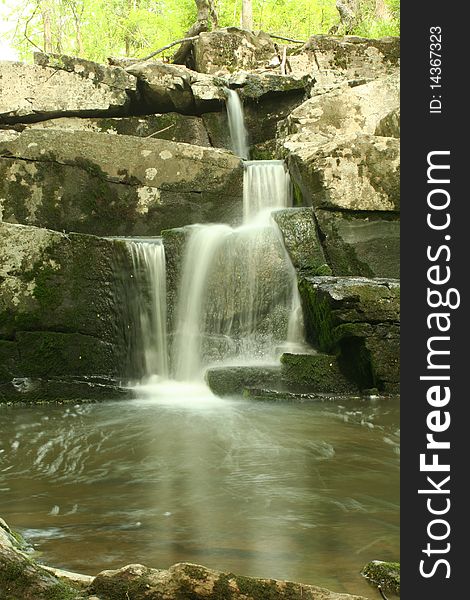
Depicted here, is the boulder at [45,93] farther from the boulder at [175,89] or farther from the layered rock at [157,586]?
the layered rock at [157,586]

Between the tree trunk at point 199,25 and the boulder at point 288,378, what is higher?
the tree trunk at point 199,25

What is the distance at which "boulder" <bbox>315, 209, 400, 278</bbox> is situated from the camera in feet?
29.2

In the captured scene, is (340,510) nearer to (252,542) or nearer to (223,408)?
(252,542)

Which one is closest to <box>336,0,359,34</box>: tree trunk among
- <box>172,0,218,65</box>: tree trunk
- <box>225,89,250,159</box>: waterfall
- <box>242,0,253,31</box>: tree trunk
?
<box>242,0,253,31</box>: tree trunk

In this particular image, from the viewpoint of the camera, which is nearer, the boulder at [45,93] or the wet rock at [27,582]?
the wet rock at [27,582]

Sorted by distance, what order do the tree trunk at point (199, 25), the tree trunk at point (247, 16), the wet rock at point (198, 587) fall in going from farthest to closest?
the tree trunk at point (247, 16) < the tree trunk at point (199, 25) < the wet rock at point (198, 587)

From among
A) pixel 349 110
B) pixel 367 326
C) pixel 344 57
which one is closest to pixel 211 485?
pixel 367 326

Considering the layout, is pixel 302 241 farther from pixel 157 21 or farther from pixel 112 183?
pixel 157 21

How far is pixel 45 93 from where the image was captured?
13227 millimetres

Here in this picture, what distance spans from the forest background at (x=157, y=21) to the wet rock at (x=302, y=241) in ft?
44.1

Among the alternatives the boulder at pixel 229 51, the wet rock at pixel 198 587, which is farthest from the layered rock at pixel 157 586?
the boulder at pixel 229 51

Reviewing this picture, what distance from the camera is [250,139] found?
1440cm

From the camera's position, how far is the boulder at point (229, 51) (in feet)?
55.3

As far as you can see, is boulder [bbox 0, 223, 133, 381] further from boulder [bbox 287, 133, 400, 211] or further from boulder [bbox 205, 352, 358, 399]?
boulder [bbox 287, 133, 400, 211]
